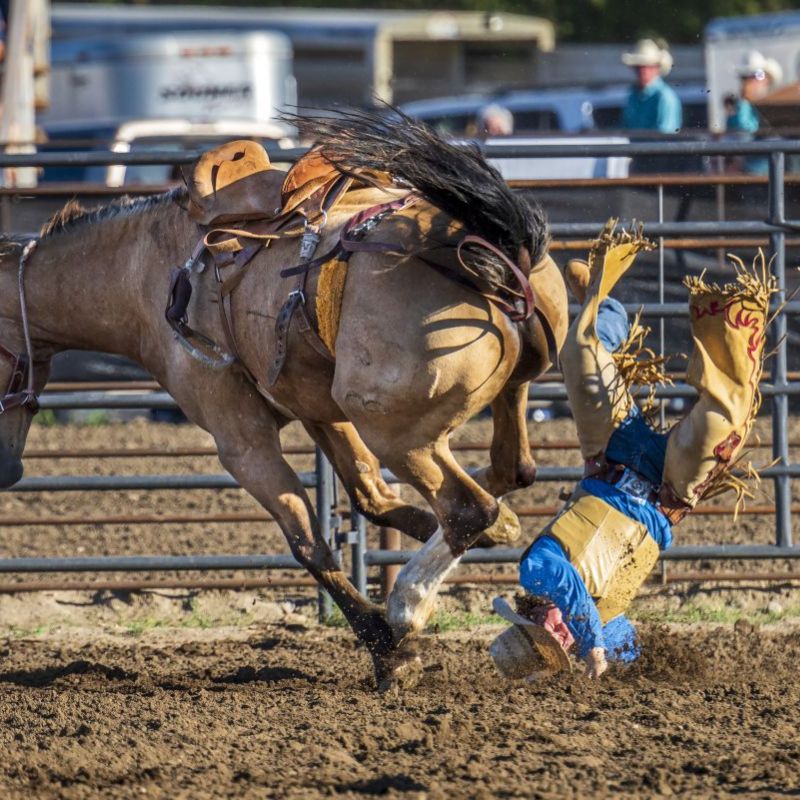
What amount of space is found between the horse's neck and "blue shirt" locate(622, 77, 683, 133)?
7624 mm

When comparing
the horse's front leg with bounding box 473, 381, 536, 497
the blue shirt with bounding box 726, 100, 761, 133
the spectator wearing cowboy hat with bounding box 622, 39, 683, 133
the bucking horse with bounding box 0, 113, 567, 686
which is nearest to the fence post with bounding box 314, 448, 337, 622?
the bucking horse with bounding box 0, 113, 567, 686

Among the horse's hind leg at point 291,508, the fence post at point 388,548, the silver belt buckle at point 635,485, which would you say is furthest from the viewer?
the fence post at point 388,548

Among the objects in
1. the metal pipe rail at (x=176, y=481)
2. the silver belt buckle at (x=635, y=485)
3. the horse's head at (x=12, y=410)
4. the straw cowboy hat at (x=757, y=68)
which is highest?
the straw cowboy hat at (x=757, y=68)

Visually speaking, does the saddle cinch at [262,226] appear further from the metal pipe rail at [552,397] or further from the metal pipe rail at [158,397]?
the metal pipe rail at [158,397]

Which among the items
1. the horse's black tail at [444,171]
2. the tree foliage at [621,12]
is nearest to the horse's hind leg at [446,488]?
the horse's black tail at [444,171]

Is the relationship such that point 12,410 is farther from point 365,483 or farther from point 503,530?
point 503,530

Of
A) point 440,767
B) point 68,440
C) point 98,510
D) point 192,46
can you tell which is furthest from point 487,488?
point 192,46

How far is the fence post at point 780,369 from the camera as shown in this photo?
18.6 ft

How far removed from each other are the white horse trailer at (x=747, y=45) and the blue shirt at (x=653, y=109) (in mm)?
2957

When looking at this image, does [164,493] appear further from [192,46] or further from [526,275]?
[192,46]

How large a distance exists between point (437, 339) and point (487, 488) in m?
0.88

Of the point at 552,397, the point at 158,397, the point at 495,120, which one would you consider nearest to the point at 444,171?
the point at 552,397

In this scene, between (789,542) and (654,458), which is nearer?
(654,458)

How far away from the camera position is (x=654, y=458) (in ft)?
14.3
